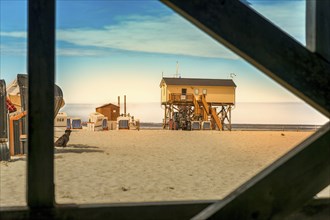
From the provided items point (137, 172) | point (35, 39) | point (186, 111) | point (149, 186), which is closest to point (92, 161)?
point (137, 172)

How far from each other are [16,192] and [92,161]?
4.54 metres

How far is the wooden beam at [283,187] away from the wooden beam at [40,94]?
66cm

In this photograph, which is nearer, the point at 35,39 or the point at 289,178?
the point at 289,178

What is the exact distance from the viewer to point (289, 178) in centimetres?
159

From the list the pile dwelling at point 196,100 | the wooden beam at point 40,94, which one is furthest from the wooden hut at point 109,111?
the wooden beam at point 40,94

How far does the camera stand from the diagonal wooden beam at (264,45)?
160 cm

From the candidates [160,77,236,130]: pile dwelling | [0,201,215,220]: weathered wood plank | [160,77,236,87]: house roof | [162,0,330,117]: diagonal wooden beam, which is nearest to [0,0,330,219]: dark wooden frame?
[162,0,330,117]: diagonal wooden beam

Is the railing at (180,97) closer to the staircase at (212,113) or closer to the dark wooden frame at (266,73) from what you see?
the staircase at (212,113)

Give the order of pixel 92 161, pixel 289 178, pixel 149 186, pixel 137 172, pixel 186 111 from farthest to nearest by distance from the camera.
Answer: pixel 186 111, pixel 92 161, pixel 137 172, pixel 149 186, pixel 289 178

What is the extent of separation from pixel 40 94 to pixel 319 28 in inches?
45.8

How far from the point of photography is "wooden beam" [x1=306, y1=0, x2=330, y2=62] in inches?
66.7

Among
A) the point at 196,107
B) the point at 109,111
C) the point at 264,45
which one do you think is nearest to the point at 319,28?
the point at 264,45

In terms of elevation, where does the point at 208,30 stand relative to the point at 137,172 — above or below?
above

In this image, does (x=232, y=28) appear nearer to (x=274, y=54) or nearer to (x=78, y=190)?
(x=274, y=54)
